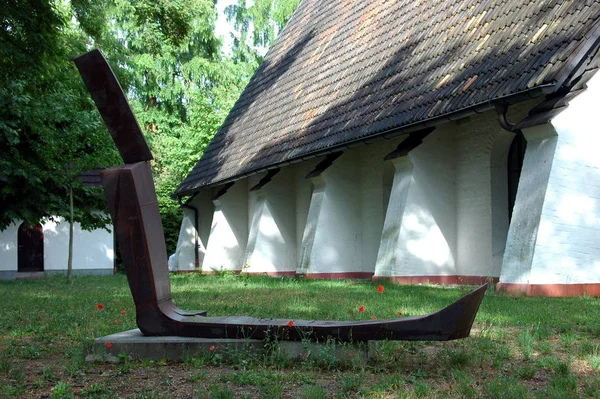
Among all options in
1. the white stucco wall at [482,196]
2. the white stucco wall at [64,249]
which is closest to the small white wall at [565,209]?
the white stucco wall at [482,196]

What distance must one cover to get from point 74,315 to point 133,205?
139 inches

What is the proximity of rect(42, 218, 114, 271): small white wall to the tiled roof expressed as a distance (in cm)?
888

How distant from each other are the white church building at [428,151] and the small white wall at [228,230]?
43mm

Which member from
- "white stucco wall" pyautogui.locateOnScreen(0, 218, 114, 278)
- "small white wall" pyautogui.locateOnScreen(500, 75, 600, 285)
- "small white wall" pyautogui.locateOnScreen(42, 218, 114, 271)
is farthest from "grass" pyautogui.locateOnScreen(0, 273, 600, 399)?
"small white wall" pyautogui.locateOnScreen(42, 218, 114, 271)

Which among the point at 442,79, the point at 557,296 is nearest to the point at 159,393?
the point at 557,296

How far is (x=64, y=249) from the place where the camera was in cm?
3078

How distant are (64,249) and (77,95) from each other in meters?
9.50

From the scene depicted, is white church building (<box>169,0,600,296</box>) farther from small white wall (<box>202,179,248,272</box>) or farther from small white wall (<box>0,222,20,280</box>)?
small white wall (<box>0,222,20,280</box>)

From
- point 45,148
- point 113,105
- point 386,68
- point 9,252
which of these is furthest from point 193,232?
point 113,105

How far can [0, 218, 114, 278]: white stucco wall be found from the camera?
1182 inches

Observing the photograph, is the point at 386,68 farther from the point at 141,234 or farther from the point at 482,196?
the point at 141,234

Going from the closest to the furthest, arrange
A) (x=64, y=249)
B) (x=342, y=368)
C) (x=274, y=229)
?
(x=342, y=368)
(x=274, y=229)
(x=64, y=249)

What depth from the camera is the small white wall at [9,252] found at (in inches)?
1169

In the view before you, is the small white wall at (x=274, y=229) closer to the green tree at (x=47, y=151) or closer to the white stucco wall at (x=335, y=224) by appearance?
the white stucco wall at (x=335, y=224)
